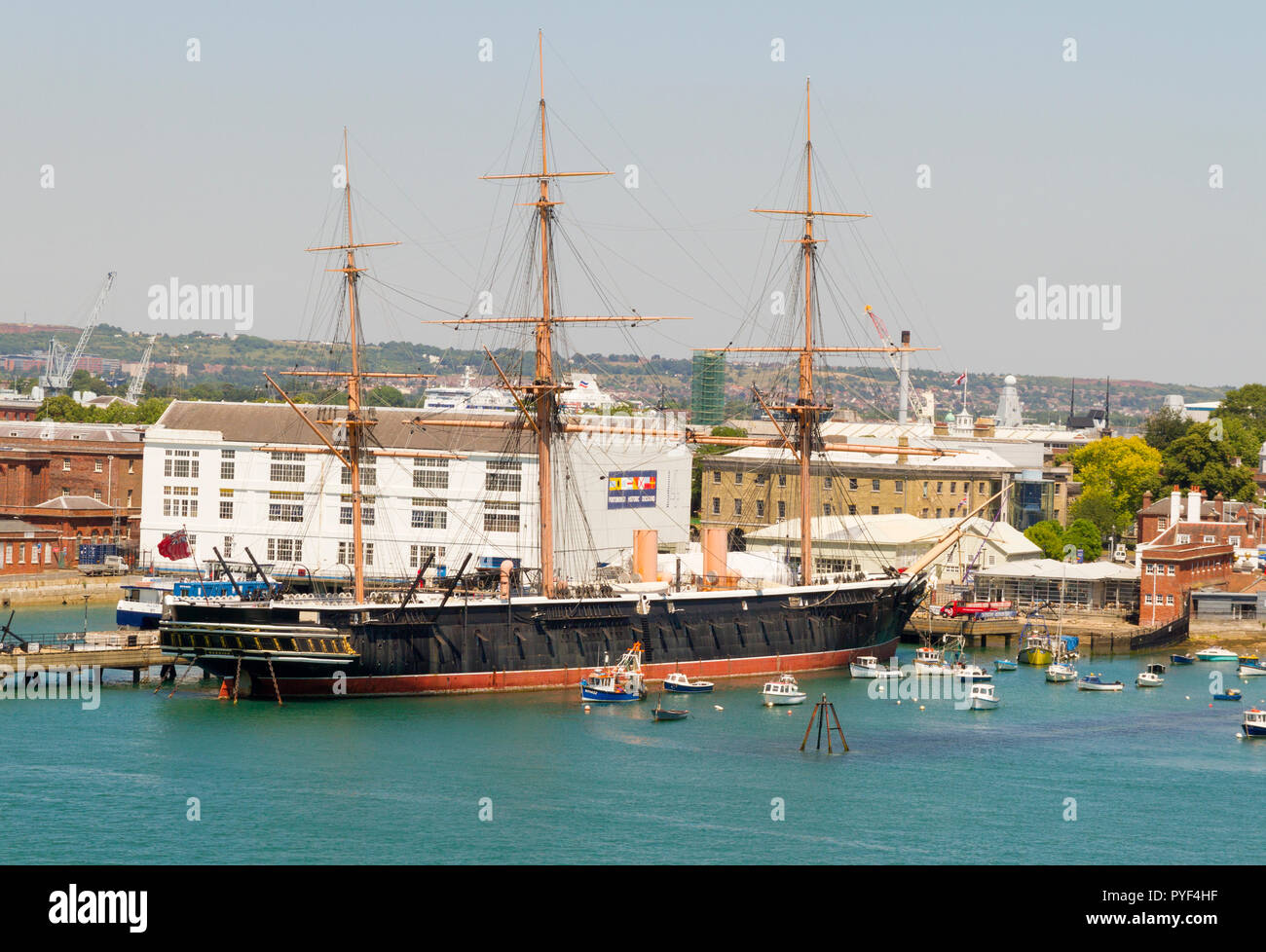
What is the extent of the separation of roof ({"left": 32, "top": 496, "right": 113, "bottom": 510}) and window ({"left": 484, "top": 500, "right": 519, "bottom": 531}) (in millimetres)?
26204

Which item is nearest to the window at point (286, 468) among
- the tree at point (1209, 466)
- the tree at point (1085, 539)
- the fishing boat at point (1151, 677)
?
the fishing boat at point (1151, 677)

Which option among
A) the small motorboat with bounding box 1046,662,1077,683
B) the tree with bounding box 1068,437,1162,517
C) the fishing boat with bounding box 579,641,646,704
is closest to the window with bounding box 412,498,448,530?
the fishing boat with bounding box 579,641,646,704

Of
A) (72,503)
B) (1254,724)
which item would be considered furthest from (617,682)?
(72,503)

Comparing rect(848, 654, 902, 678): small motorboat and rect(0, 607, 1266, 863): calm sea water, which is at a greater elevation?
rect(848, 654, 902, 678): small motorboat

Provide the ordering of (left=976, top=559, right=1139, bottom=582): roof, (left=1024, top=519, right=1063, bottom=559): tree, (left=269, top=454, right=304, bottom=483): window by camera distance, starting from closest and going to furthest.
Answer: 1. (left=976, top=559, right=1139, bottom=582): roof
2. (left=269, top=454, right=304, bottom=483): window
3. (left=1024, top=519, right=1063, bottom=559): tree

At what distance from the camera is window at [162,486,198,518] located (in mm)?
88375

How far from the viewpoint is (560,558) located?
272 ft

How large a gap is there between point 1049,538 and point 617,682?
48610 millimetres

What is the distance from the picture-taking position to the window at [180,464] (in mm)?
88312

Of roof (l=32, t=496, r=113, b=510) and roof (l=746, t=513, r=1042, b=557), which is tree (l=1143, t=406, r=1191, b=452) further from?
roof (l=32, t=496, r=113, b=510)

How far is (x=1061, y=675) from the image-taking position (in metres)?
66.3

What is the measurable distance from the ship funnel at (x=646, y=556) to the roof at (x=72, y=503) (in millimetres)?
43010
